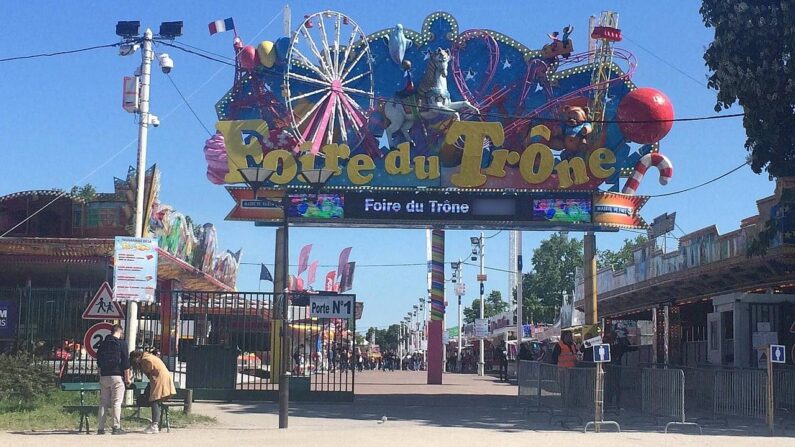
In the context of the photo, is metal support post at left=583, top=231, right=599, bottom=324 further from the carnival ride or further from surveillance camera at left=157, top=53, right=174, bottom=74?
surveillance camera at left=157, top=53, right=174, bottom=74

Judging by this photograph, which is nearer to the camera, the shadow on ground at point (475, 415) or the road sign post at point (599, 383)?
the road sign post at point (599, 383)

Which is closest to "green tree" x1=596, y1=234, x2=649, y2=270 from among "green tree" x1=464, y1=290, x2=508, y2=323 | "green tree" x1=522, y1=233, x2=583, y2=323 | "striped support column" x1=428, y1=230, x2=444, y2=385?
"green tree" x1=522, y1=233, x2=583, y2=323

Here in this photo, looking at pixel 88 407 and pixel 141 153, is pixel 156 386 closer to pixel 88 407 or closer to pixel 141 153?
pixel 88 407

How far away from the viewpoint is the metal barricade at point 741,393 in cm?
1839

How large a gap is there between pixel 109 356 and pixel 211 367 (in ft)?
25.7

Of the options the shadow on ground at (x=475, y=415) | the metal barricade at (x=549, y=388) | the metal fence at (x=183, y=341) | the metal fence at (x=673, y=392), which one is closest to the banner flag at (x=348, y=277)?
the metal fence at (x=183, y=341)

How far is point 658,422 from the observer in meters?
19.1

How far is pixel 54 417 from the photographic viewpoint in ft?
57.8

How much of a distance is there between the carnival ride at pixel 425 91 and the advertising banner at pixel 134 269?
13558mm

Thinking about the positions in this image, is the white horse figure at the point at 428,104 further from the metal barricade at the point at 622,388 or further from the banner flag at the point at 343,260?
the banner flag at the point at 343,260

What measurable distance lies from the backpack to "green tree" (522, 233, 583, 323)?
105 metres

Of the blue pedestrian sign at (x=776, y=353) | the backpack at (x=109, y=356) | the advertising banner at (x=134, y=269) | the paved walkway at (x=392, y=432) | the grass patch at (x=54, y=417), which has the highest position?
the advertising banner at (x=134, y=269)

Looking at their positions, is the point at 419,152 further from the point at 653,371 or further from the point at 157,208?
the point at 653,371

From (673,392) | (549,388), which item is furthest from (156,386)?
(673,392)
